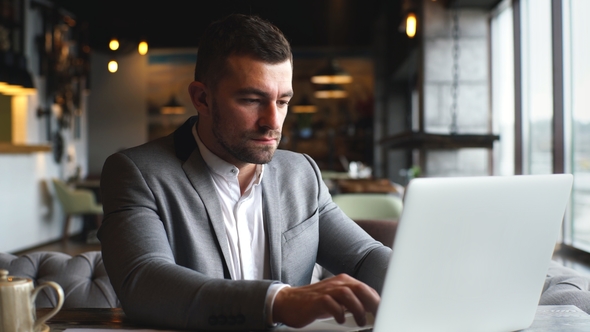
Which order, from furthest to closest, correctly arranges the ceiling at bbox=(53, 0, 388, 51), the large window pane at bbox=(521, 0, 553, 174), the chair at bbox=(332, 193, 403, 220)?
1. the ceiling at bbox=(53, 0, 388, 51)
2. the large window pane at bbox=(521, 0, 553, 174)
3. the chair at bbox=(332, 193, 403, 220)

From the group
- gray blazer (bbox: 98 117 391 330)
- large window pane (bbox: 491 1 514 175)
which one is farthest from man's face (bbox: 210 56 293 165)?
large window pane (bbox: 491 1 514 175)

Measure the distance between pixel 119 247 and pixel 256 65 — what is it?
55 cm

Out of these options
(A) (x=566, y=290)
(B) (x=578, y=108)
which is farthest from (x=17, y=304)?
(B) (x=578, y=108)

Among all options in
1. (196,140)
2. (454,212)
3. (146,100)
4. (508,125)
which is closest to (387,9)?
(508,125)

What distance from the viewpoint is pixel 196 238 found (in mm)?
1479

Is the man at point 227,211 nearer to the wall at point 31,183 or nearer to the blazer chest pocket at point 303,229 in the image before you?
the blazer chest pocket at point 303,229

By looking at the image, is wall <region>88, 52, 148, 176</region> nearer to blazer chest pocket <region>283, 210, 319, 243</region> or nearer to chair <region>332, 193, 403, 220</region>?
chair <region>332, 193, 403, 220</region>

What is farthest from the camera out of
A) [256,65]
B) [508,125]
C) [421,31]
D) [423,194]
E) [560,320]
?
[421,31]

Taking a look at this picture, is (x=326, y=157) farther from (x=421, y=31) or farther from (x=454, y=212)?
(x=454, y=212)

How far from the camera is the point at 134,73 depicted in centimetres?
1362

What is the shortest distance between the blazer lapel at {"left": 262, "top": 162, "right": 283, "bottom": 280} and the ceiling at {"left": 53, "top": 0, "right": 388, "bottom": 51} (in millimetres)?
5209

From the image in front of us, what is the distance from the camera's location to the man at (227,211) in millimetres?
1172

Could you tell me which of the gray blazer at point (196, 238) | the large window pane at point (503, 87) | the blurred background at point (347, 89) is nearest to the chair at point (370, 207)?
the blurred background at point (347, 89)

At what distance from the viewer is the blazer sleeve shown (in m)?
1.12
